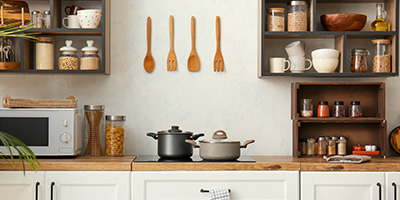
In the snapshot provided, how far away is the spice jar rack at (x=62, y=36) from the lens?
274 centimetres

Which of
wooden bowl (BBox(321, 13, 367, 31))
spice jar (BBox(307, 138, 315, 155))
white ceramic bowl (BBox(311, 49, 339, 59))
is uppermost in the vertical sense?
wooden bowl (BBox(321, 13, 367, 31))

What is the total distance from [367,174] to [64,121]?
1.71 m

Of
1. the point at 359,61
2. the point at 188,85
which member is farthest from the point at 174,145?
the point at 359,61

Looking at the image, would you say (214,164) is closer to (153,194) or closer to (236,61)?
(153,194)

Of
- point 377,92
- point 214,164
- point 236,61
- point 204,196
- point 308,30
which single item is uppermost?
point 308,30

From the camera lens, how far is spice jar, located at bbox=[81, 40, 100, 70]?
2.78m

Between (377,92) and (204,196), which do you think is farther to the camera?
(377,92)

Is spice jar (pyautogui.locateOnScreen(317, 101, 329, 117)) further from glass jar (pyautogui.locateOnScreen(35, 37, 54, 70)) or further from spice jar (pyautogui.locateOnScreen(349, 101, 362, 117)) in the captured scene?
glass jar (pyautogui.locateOnScreen(35, 37, 54, 70))

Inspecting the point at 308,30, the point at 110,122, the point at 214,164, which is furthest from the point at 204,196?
the point at 308,30

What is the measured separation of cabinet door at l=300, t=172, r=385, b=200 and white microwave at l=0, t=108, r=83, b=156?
4.35 ft

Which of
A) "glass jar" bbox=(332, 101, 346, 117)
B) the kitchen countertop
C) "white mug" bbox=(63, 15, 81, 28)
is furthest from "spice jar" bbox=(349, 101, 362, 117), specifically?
"white mug" bbox=(63, 15, 81, 28)

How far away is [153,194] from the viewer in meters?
2.50

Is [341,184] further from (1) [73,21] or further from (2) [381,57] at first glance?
(1) [73,21]

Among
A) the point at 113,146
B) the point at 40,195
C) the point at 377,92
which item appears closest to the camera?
the point at 40,195
